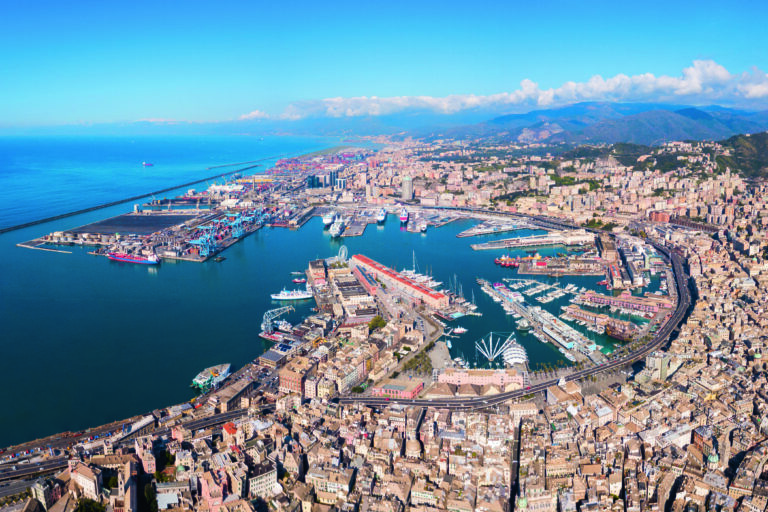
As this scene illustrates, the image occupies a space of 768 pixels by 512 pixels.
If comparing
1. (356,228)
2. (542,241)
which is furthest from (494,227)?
(356,228)

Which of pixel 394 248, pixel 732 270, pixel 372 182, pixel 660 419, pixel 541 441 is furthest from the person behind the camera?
pixel 372 182

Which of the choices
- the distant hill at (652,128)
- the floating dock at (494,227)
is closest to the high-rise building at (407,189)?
the floating dock at (494,227)

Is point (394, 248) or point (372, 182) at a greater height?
point (372, 182)

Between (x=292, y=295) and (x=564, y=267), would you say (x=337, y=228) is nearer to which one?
(x=292, y=295)

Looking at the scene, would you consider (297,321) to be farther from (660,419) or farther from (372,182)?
(372,182)

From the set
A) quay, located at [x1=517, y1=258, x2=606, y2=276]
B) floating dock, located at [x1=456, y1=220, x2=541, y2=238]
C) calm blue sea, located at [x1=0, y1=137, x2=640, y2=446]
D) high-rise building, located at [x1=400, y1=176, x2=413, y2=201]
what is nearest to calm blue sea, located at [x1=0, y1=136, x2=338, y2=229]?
calm blue sea, located at [x1=0, y1=137, x2=640, y2=446]

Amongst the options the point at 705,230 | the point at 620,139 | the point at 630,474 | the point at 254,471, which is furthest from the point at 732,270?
the point at 620,139
